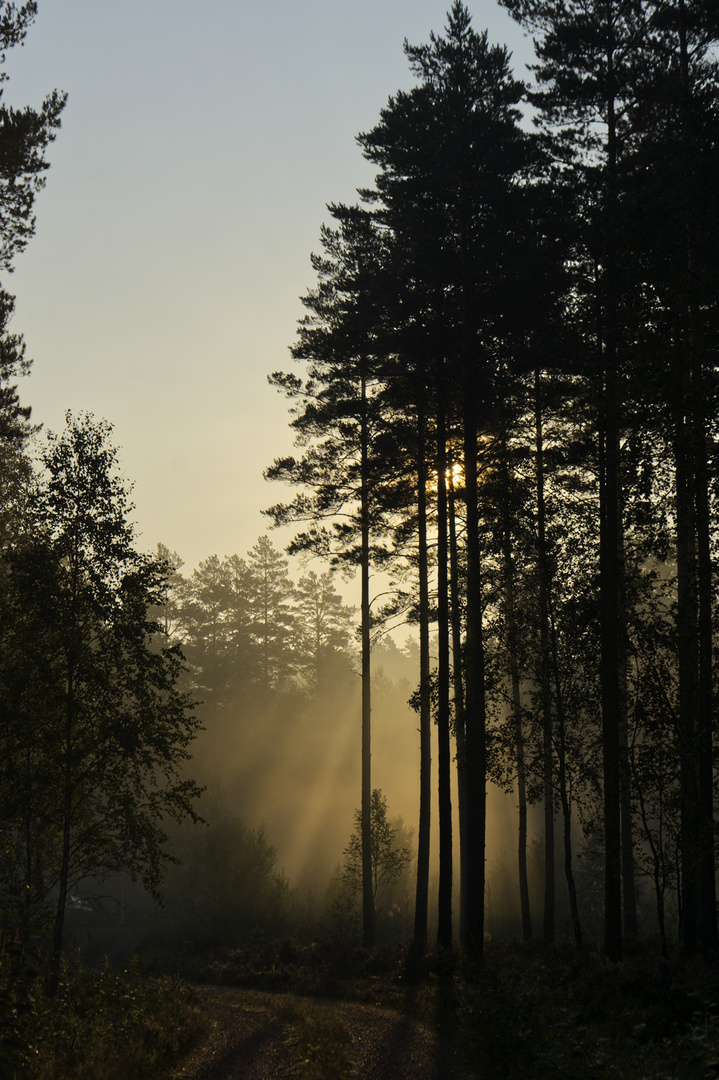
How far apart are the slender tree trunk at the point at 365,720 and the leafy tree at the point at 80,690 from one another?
344 inches

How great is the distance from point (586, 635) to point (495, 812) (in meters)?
55.0

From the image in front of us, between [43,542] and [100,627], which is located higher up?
[43,542]

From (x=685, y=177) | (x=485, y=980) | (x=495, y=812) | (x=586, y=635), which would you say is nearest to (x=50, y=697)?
(x=485, y=980)

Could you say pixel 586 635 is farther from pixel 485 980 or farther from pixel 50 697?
pixel 50 697

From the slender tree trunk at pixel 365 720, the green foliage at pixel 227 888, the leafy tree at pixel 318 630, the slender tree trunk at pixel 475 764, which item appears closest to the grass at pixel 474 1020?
the slender tree trunk at pixel 475 764

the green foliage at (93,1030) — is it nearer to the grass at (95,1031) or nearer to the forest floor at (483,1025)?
the grass at (95,1031)

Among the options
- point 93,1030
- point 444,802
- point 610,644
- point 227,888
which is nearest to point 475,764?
point 444,802

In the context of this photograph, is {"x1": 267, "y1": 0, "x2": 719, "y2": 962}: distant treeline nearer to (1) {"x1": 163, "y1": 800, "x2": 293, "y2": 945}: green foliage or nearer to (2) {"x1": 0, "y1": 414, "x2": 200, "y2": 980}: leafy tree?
(2) {"x1": 0, "y1": 414, "x2": 200, "y2": 980}: leafy tree

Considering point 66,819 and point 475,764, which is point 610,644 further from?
point 66,819

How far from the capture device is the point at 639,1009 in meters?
10.4

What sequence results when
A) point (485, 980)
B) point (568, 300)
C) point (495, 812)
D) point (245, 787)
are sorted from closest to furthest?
point (485, 980), point (568, 300), point (245, 787), point (495, 812)

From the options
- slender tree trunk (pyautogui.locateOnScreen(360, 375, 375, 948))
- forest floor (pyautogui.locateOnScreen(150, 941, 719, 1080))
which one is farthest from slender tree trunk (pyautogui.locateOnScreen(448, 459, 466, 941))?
forest floor (pyautogui.locateOnScreen(150, 941, 719, 1080))

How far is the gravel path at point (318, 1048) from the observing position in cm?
1036

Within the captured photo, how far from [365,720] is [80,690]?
38.7 feet
